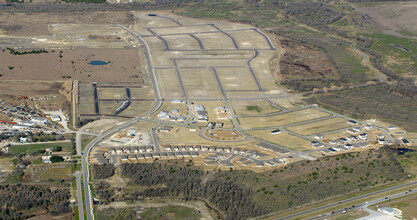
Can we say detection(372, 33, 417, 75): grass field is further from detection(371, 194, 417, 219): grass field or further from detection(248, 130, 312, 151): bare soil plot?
detection(371, 194, 417, 219): grass field

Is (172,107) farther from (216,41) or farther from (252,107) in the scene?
(216,41)

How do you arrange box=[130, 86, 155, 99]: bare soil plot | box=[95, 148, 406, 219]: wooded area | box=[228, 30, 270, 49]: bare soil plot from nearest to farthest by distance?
1. box=[95, 148, 406, 219]: wooded area
2. box=[130, 86, 155, 99]: bare soil plot
3. box=[228, 30, 270, 49]: bare soil plot

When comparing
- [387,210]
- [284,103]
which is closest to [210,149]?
[387,210]

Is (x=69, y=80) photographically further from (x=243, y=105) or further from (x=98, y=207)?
(x=98, y=207)

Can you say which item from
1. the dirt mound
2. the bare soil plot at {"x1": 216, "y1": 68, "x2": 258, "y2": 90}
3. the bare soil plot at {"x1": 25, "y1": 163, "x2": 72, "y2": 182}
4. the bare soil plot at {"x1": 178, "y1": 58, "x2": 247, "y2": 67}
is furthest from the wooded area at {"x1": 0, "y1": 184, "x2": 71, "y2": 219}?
the dirt mound

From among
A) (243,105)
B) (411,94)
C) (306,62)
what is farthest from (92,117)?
(411,94)

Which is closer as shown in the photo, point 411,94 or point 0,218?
point 0,218

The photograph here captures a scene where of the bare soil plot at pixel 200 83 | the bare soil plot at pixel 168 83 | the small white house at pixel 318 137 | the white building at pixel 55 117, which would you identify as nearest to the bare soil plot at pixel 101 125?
the white building at pixel 55 117
